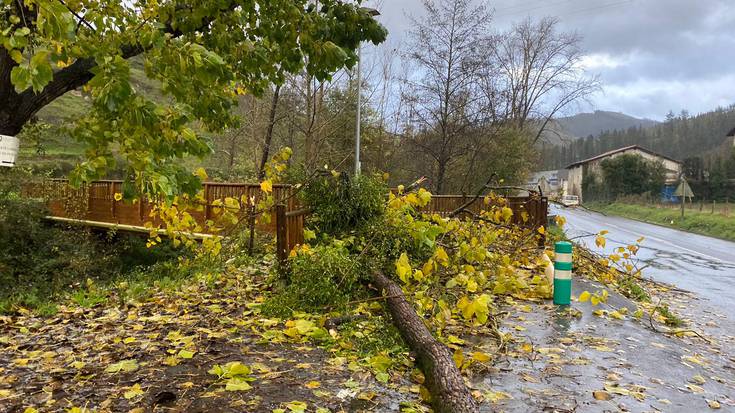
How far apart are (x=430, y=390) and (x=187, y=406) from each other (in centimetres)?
150

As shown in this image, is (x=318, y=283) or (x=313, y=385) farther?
(x=318, y=283)

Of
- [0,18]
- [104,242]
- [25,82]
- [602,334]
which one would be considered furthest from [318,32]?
[104,242]

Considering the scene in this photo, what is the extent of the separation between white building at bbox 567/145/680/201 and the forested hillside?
12.4 feet

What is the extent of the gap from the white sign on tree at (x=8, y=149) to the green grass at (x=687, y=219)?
2582cm

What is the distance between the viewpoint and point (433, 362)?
10.4 feet

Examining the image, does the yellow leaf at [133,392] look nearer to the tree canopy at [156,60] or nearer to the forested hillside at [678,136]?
the tree canopy at [156,60]

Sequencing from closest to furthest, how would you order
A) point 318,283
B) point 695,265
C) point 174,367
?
point 174,367
point 318,283
point 695,265

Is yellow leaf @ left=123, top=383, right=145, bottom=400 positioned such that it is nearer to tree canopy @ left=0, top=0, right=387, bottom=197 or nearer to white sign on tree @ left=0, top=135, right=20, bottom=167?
tree canopy @ left=0, top=0, right=387, bottom=197

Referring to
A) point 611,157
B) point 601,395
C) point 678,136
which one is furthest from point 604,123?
point 601,395

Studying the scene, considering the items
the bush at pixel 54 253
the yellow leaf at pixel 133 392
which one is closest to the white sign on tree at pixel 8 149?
the yellow leaf at pixel 133 392

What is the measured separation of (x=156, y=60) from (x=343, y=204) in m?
3.58

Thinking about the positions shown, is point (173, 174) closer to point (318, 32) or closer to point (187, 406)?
point (187, 406)

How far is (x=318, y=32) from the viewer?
15.6ft

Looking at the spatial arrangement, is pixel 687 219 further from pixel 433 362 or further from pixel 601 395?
pixel 433 362
